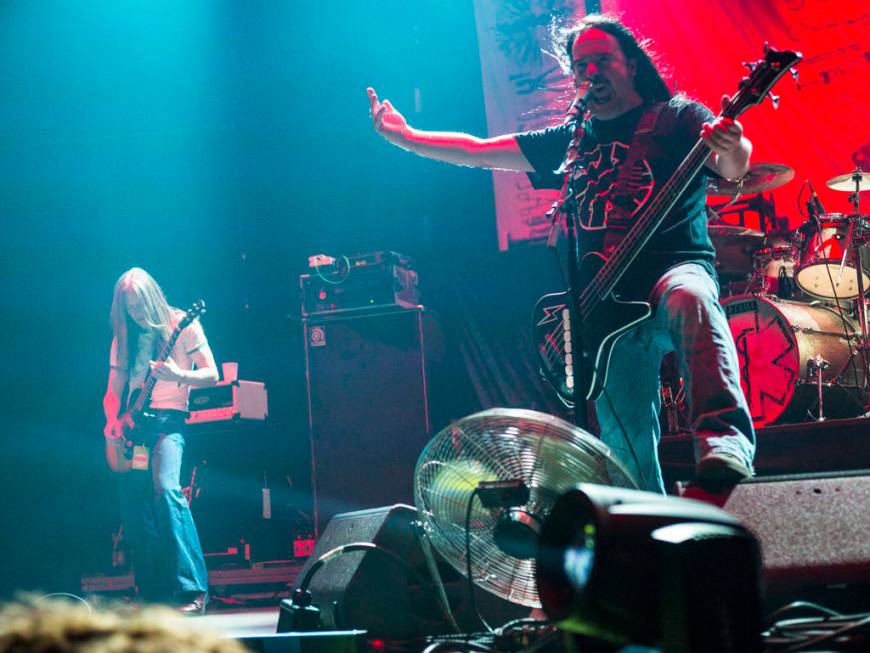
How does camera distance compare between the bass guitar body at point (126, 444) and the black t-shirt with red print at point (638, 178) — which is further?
the bass guitar body at point (126, 444)

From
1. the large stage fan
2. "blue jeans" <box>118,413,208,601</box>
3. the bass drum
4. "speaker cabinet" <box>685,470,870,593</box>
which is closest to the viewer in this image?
"speaker cabinet" <box>685,470,870,593</box>

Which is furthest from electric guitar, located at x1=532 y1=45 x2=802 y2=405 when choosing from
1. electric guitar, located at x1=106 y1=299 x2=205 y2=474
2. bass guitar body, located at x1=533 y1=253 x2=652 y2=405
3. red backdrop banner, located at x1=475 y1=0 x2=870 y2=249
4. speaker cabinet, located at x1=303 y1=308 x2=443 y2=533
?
red backdrop banner, located at x1=475 y1=0 x2=870 y2=249

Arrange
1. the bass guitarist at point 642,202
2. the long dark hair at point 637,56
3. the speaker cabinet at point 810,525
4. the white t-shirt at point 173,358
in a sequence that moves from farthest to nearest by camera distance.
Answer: the white t-shirt at point 173,358 < the long dark hair at point 637,56 < the bass guitarist at point 642,202 < the speaker cabinet at point 810,525

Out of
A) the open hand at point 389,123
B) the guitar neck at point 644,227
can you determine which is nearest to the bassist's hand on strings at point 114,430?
the open hand at point 389,123

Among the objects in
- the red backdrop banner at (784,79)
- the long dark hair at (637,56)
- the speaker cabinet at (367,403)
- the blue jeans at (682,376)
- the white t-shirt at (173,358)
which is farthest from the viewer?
the speaker cabinet at (367,403)

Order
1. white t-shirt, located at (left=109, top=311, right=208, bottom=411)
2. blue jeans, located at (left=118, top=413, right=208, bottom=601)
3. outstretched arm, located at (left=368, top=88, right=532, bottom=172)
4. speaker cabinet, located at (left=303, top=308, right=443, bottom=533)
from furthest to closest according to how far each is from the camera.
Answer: speaker cabinet, located at (left=303, top=308, right=443, bottom=533), white t-shirt, located at (left=109, top=311, right=208, bottom=411), blue jeans, located at (left=118, top=413, right=208, bottom=601), outstretched arm, located at (left=368, top=88, right=532, bottom=172)

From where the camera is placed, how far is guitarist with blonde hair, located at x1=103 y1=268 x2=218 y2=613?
524cm

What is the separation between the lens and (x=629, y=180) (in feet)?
9.92

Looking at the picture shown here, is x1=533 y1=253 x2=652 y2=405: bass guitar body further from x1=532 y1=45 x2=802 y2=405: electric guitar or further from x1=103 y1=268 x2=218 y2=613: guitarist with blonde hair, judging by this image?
x1=103 y1=268 x2=218 y2=613: guitarist with blonde hair

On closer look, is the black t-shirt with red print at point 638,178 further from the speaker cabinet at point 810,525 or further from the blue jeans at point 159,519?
the blue jeans at point 159,519

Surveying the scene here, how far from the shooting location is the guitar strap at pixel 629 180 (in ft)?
9.86

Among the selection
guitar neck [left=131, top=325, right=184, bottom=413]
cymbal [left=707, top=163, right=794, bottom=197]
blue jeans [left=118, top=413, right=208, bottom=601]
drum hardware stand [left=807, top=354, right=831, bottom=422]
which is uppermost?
cymbal [left=707, top=163, right=794, bottom=197]

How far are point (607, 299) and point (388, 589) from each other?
1148 millimetres

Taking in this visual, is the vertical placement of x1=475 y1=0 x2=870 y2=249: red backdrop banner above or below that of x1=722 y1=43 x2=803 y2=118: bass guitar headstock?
above
